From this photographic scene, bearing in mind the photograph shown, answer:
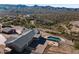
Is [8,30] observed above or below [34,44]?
above

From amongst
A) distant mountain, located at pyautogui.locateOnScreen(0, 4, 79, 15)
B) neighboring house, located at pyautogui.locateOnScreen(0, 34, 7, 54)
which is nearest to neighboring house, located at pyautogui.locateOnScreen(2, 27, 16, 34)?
neighboring house, located at pyautogui.locateOnScreen(0, 34, 7, 54)

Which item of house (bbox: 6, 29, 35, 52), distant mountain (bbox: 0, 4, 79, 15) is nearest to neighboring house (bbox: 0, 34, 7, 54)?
house (bbox: 6, 29, 35, 52)

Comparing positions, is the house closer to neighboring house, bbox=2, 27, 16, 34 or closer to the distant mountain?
neighboring house, bbox=2, 27, 16, 34

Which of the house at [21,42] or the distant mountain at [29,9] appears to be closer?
the house at [21,42]

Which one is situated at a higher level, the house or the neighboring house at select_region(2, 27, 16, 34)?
the neighboring house at select_region(2, 27, 16, 34)

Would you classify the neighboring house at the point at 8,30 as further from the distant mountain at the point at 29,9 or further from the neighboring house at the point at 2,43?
the distant mountain at the point at 29,9

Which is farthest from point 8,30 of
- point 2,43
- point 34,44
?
point 34,44

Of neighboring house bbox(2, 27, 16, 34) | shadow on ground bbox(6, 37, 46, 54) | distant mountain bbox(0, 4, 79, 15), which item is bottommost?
shadow on ground bbox(6, 37, 46, 54)

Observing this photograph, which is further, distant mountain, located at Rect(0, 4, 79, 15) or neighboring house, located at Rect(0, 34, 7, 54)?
distant mountain, located at Rect(0, 4, 79, 15)

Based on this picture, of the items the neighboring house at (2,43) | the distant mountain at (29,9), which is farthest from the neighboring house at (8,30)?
the distant mountain at (29,9)

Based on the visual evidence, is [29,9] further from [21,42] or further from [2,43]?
[2,43]
